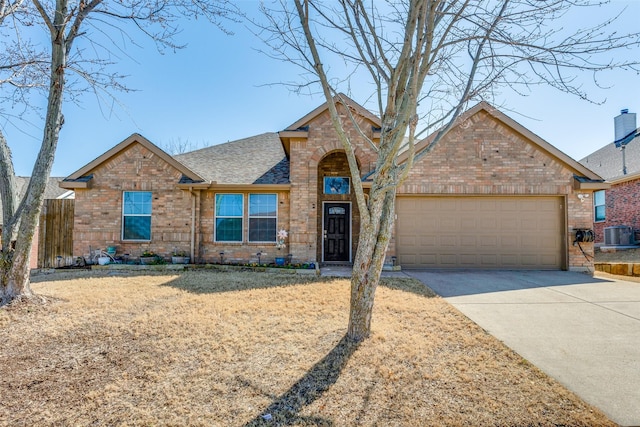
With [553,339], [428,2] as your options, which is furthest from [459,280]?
[428,2]

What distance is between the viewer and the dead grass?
2797mm

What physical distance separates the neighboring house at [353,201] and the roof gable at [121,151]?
32 millimetres

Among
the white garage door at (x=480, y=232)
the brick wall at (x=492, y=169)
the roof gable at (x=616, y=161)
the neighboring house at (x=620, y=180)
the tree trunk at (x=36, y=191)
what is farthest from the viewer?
the roof gable at (x=616, y=161)

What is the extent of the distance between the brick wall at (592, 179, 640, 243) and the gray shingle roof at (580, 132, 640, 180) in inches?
23.5

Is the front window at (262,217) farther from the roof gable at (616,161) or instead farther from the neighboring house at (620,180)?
the roof gable at (616,161)

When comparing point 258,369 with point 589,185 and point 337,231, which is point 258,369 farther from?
point 589,185

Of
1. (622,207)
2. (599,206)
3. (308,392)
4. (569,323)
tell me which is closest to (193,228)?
(308,392)

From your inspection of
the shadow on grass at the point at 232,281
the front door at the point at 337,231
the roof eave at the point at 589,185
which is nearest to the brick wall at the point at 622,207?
the roof eave at the point at 589,185

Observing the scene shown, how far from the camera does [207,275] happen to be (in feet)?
28.9

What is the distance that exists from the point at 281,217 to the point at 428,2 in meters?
7.80

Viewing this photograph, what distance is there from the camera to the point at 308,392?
10.2 ft

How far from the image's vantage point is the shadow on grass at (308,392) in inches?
107

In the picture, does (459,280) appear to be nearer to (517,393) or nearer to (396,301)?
(396,301)

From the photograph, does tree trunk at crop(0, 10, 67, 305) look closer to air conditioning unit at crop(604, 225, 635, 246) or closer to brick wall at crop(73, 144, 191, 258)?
brick wall at crop(73, 144, 191, 258)
